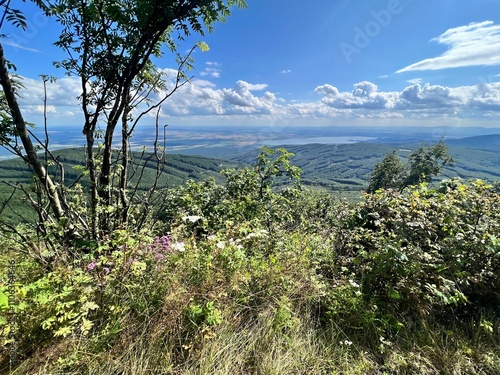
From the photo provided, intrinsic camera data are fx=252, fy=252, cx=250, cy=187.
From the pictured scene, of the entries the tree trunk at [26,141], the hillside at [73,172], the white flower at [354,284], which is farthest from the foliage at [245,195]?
the white flower at [354,284]

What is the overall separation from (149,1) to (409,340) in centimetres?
474

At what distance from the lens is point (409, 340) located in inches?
105

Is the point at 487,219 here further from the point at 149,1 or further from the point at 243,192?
the point at 243,192

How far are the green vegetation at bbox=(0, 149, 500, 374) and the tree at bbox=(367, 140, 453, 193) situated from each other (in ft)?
97.6

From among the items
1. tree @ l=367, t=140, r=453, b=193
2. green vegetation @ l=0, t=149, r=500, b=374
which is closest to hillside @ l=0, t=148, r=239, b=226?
green vegetation @ l=0, t=149, r=500, b=374

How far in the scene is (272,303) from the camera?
2.83 meters

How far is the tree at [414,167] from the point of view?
33.5 metres

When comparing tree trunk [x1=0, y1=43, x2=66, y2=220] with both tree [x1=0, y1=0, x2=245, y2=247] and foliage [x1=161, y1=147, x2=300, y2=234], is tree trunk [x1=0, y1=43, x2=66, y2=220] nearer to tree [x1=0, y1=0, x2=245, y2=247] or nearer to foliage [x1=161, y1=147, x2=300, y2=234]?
tree [x1=0, y1=0, x2=245, y2=247]

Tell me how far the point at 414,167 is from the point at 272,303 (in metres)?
40.0

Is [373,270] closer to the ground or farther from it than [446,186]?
closer to the ground

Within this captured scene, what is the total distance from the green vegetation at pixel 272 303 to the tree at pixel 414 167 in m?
29.7

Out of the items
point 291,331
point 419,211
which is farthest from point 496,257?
point 291,331

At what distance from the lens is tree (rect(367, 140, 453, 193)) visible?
110 ft

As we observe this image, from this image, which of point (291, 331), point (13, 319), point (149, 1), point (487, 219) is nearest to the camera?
point (13, 319)
